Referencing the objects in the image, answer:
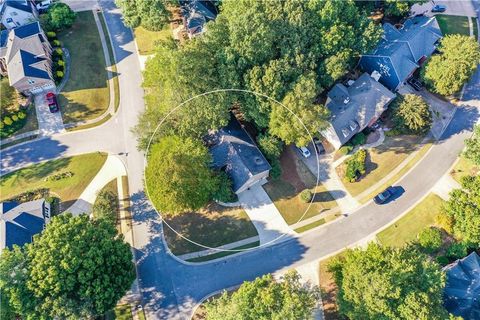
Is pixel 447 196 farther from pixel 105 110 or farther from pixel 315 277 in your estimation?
pixel 105 110

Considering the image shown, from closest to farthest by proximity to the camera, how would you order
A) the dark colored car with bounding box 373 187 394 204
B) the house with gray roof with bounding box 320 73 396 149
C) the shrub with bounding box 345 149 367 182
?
1. the dark colored car with bounding box 373 187 394 204
2. the shrub with bounding box 345 149 367 182
3. the house with gray roof with bounding box 320 73 396 149

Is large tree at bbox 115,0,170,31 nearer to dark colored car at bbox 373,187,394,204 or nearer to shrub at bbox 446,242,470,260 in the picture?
dark colored car at bbox 373,187,394,204

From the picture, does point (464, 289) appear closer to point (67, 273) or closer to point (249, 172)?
point (249, 172)

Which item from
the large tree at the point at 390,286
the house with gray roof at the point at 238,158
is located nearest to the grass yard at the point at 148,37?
the house with gray roof at the point at 238,158

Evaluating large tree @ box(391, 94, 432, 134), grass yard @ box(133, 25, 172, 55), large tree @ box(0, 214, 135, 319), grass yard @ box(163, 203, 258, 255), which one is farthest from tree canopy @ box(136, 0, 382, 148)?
large tree @ box(0, 214, 135, 319)

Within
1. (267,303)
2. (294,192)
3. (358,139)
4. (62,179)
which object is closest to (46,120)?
(62,179)

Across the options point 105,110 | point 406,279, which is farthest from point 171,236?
point 406,279
